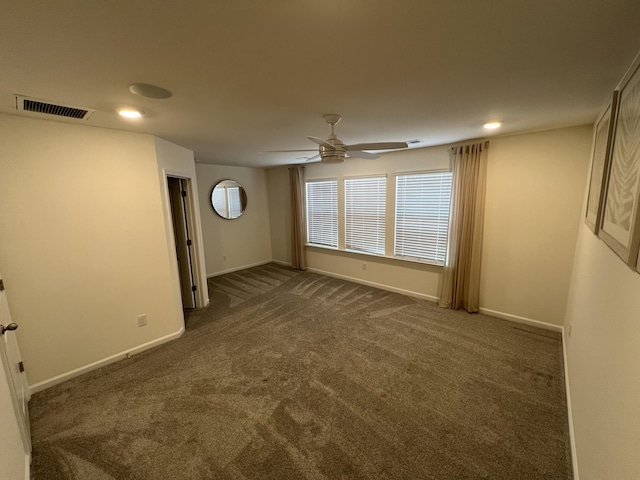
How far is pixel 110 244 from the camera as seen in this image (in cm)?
259

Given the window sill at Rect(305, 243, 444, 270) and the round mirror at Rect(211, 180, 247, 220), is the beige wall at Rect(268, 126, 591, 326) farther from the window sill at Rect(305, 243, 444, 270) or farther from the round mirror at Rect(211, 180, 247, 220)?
the round mirror at Rect(211, 180, 247, 220)

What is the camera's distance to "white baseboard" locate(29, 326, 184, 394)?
2.34 m

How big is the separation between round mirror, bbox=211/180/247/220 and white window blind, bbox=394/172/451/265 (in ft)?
11.5

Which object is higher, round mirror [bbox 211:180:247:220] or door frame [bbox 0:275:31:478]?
round mirror [bbox 211:180:247:220]

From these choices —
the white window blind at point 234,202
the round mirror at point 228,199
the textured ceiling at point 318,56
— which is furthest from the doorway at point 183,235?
the white window blind at point 234,202

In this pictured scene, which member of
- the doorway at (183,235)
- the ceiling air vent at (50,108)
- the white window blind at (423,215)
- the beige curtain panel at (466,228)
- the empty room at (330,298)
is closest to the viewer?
the empty room at (330,298)

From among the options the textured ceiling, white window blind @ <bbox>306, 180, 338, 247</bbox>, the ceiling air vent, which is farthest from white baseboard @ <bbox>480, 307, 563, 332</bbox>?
the ceiling air vent

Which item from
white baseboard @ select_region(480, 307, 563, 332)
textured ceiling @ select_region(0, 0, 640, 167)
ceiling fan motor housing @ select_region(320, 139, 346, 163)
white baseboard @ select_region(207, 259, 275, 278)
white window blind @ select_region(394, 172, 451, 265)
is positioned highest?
textured ceiling @ select_region(0, 0, 640, 167)

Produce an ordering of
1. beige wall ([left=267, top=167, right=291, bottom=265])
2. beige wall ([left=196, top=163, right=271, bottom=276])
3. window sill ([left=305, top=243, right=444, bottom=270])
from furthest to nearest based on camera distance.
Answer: beige wall ([left=267, top=167, right=291, bottom=265]) → beige wall ([left=196, top=163, right=271, bottom=276]) → window sill ([left=305, top=243, right=444, bottom=270])

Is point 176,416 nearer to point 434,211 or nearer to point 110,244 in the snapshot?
point 110,244

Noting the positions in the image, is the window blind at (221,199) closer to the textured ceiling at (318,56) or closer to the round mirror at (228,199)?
the round mirror at (228,199)

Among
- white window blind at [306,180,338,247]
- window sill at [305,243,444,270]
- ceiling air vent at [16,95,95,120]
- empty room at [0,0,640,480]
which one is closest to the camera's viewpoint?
empty room at [0,0,640,480]

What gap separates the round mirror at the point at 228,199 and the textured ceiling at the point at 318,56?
3.19 meters

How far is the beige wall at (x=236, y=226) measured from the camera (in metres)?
5.33
